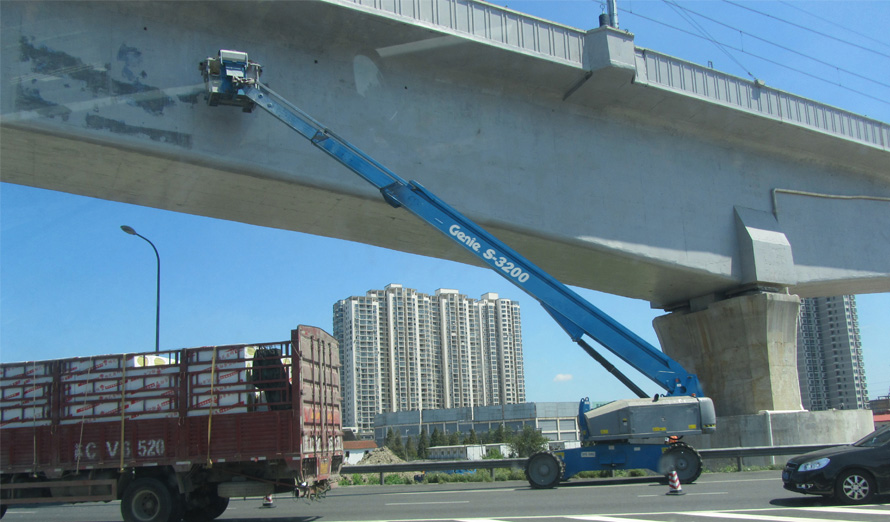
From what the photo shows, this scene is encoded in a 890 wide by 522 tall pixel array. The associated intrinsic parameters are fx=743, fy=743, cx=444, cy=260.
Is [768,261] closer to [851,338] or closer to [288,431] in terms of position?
[288,431]

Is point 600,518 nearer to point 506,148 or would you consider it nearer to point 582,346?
point 582,346

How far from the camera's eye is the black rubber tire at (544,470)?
16.5 m

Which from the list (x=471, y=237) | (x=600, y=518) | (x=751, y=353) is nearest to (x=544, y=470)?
(x=471, y=237)

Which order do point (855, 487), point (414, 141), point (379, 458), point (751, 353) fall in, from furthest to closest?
point (379, 458) < point (751, 353) < point (414, 141) < point (855, 487)

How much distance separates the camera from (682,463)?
53.7 ft

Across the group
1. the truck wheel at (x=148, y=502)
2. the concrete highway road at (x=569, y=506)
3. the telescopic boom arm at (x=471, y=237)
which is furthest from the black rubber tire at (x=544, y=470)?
the truck wheel at (x=148, y=502)

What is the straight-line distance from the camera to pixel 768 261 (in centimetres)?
2206

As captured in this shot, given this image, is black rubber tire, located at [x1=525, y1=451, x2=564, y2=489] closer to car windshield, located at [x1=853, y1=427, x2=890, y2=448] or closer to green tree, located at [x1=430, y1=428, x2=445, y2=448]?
car windshield, located at [x1=853, y1=427, x2=890, y2=448]

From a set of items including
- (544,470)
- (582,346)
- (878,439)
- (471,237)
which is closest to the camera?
(878,439)

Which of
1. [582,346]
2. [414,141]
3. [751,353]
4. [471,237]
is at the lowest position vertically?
[751,353]

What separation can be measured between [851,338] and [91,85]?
85342mm

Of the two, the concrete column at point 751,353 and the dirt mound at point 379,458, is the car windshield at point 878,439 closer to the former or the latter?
the concrete column at point 751,353

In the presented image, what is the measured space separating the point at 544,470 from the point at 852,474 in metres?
6.78

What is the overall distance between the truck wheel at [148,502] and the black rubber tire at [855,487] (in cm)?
1016
